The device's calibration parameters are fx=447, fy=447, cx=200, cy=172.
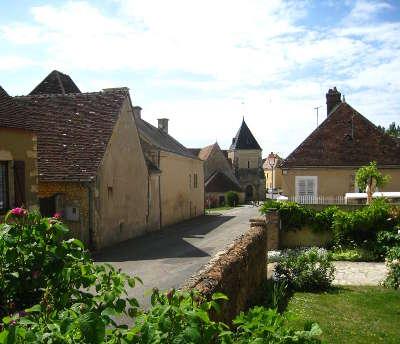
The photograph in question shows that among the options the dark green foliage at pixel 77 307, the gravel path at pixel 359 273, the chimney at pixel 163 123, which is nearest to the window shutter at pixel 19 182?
the gravel path at pixel 359 273

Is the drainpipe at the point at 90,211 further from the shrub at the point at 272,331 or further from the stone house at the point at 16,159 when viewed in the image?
the shrub at the point at 272,331

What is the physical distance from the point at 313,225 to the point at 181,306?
47.6 feet

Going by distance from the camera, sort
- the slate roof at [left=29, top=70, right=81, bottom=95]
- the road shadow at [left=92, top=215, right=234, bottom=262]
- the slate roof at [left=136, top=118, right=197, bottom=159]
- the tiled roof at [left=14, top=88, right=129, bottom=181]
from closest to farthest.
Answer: the road shadow at [left=92, top=215, right=234, bottom=262] < the tiled roof at [left=14, top=88, right=129, bottom=181] < the slate roof at [left=29, top=70, right=81, bottom=95] < the slate roof at [left=136, top=118, right=197, bottom=159]

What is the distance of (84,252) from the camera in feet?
11.3

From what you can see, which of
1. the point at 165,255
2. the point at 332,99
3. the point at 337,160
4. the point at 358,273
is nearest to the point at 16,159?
the point at 165,255

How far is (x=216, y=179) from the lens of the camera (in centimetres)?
5734

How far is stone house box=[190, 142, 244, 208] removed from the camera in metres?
55.8

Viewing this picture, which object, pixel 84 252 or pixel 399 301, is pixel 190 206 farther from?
pixel 84 252

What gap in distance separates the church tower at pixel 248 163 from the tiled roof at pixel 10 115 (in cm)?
5532

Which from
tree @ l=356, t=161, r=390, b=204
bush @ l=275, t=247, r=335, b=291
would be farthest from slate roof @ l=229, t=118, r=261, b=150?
bush @ l=275, t=247, r=335, b=291

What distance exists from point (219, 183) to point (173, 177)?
27.0m

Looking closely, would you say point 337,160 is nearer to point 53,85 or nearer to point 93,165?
point 93,165

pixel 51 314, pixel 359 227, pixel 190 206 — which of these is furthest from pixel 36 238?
pixel 190 206

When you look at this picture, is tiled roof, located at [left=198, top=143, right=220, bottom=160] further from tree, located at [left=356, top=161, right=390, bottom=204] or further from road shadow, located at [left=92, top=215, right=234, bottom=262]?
tree, located at [left=356, top=161, right=390, bottom=204]
